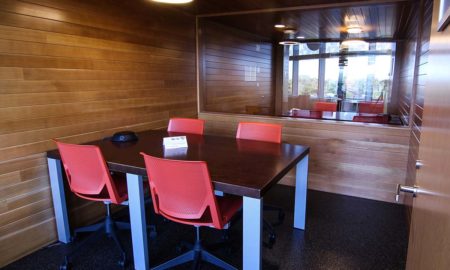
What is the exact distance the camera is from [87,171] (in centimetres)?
212

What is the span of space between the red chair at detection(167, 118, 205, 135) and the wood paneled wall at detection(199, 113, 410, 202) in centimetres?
114

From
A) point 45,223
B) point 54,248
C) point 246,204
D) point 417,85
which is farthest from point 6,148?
point 417,85

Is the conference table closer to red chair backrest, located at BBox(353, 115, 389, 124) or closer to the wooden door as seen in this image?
the wooden door

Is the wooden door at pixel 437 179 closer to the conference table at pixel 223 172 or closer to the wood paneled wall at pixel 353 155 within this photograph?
the conference table at pixel 223 172

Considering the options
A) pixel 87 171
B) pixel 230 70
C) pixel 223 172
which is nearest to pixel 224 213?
pixel 223 172

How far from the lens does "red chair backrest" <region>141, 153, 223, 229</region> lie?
1654mm

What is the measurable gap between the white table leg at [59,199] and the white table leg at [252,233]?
160cm

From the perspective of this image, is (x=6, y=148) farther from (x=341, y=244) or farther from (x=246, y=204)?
(x=341, y=244)

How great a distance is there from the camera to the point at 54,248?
247 centimetres

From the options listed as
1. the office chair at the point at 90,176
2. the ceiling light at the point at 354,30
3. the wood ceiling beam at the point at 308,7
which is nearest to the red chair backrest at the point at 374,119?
the wood ceiling beam at the point at 308,7

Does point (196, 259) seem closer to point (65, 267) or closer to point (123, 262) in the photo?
point (123, 262)

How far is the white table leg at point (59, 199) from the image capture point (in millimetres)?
2395

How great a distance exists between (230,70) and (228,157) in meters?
2.91

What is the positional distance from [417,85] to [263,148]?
1.60m
